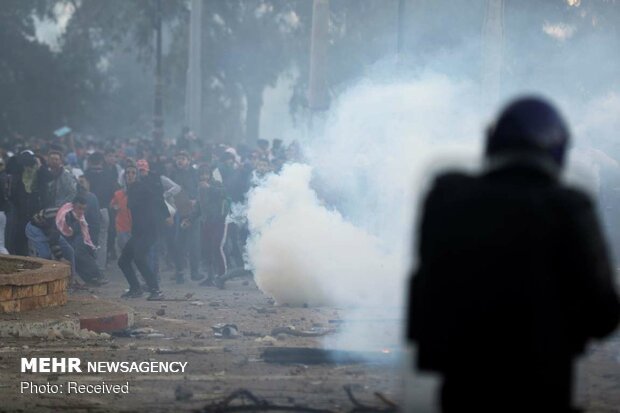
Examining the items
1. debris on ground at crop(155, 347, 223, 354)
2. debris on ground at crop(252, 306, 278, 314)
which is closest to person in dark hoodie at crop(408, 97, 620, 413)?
debris on ground at crop(155, 347, 223, 354)

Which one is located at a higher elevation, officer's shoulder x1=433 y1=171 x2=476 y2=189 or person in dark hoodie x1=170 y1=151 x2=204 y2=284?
officer's shoulder x1=433 y1=171 x2=476 y2=189

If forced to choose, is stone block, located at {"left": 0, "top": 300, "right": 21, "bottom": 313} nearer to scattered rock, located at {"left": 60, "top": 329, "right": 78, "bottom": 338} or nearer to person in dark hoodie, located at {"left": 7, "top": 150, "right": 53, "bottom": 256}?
scattered rock, located at {"left": 60, "top": 329, "right": 78, "bottom": 338}

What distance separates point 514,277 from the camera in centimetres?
397

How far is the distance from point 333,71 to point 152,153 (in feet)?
63.5

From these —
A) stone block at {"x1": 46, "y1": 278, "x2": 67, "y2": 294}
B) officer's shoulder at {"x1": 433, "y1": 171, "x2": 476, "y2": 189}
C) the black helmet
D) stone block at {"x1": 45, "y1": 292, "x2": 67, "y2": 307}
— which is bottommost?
stone block at {"x1": 45, "y1": 292, "x2": 67, "y2": 307}

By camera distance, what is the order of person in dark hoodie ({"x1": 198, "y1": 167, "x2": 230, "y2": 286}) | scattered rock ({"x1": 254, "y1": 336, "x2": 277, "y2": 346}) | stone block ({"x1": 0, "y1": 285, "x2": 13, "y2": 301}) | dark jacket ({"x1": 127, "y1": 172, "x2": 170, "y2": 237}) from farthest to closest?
1. person in dark hoodie ({"x1": 198, "y1": 167, "x2": 230, "y2": 286})
2. dark jacket ({"x1": 127, "y1": 172, "x2": 170, "y2": 237})
3. stone block ({"x1": 0, "y1": 285, "x2": 13, "y2": 301})
4. scattered rock ({"x1": 254, "y1": 336, "x2": 277, "y2": 346})

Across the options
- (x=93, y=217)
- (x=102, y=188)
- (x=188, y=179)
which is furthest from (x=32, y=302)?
(x=188, y=179)

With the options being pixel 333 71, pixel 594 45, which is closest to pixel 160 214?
pixel 594 45

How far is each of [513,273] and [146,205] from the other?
12553 mm

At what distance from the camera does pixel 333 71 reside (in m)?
45.2

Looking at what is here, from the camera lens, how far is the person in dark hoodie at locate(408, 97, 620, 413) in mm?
3939

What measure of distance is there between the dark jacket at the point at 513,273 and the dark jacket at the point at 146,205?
Result: 12334mm

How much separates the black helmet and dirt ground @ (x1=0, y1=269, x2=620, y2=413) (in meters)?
2.82

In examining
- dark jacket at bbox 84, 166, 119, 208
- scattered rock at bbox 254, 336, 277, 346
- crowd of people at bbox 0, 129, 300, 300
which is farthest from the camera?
dark jacket at bbox 84, 166, 119, 208
